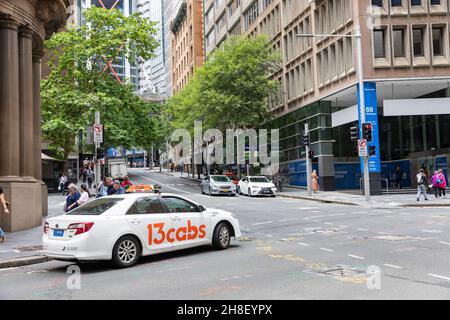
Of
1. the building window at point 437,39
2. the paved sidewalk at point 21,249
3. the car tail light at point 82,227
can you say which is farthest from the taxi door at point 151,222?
the building window at point 437,39

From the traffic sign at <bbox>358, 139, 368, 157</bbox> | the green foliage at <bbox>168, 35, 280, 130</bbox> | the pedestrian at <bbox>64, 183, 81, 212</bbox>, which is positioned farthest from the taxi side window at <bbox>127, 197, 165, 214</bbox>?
the green foliage at <bbox>168, 35, 280, 130</bbox>

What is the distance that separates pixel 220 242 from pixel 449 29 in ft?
91.3

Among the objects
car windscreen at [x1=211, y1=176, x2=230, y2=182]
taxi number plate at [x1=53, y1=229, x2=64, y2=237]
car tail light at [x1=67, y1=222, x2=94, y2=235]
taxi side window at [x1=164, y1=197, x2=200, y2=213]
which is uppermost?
car windscreen at [x1=211, y1=176, x2=230, y2=182]

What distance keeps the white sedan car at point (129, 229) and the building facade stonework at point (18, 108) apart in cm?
692

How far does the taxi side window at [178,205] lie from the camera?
10782 millimetres

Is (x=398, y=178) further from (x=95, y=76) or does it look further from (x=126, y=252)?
(x=126, y=252)

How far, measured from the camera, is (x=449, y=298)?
6.47 meters

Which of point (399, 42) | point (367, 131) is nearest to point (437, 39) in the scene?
point (399, 42)

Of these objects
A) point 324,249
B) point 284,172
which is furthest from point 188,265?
point 284,172

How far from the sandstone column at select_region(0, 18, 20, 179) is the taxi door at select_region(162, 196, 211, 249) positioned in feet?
25.6

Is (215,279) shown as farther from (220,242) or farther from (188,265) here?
(220,242)

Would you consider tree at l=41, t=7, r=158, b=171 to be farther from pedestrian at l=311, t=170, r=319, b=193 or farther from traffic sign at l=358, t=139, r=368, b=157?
traffic sign at l=358, t=139, r=368, b=157

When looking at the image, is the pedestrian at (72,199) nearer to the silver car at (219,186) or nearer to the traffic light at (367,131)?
the traffic light at (367,131)

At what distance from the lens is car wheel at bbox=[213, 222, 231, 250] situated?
11.4 meters
